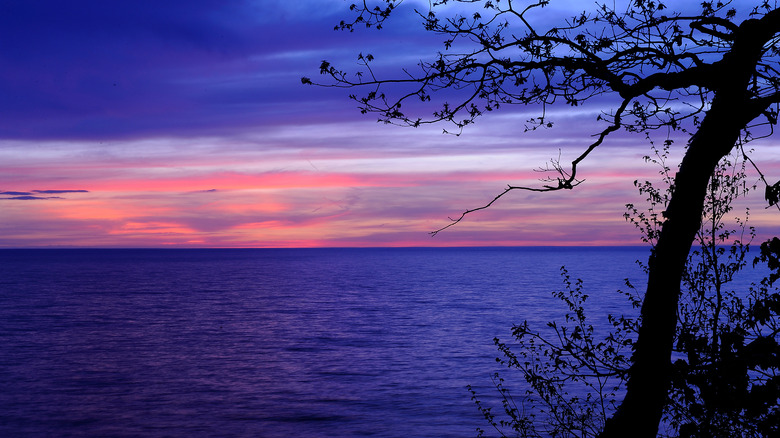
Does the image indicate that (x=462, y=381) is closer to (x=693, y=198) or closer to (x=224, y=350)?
(x=224, y=350)

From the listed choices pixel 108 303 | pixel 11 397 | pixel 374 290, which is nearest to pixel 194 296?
pixel 108 303

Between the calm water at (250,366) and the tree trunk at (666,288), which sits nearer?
the tree trunk at (666,288)

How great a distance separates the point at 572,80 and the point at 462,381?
34395mm

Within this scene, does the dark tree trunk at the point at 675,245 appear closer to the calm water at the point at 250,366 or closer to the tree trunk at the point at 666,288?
the tree trunk at the point at 666,288

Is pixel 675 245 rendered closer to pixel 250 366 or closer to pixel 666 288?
pixel 666 288

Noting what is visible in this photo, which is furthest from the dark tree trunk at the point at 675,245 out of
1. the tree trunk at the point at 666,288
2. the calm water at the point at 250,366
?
the calm water at the point at 250,366

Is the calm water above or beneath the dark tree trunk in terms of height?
beneath

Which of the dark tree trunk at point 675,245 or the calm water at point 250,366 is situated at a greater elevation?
the dark tree trunk at point 675,245

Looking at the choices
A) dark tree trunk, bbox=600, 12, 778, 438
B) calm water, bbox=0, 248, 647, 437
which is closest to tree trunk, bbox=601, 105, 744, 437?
dark tree trunk, bbox=600, 12, 778, 438

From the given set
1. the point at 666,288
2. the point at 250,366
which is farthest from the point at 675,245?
→ the point at 250,366

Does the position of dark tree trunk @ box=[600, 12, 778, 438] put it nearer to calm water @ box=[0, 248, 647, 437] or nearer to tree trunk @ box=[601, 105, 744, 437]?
tree trunk @ box=[601, 105, 744, 437]

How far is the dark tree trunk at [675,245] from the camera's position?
6.15 metres

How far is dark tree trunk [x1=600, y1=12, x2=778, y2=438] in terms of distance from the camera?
6.15 m

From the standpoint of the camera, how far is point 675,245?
6180 millimetres
